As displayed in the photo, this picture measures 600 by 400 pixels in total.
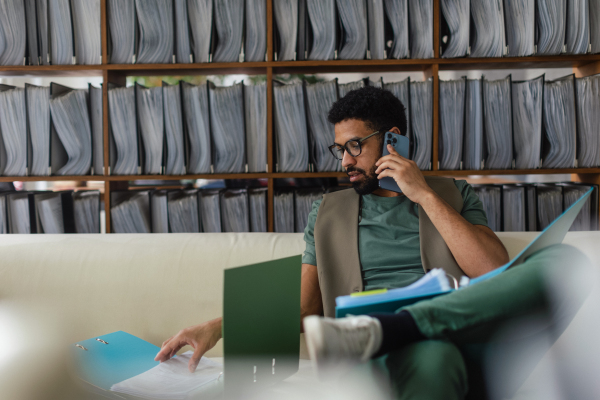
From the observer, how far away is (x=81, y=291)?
1.39 metres

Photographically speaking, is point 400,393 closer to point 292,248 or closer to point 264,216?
point 292,248

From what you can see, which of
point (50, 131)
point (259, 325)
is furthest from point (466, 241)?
point (50, 131)

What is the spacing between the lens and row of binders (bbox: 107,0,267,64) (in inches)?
72.3

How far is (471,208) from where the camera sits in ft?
4.44

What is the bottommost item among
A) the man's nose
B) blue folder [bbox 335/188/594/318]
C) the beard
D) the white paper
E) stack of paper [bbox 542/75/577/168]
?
the white paper

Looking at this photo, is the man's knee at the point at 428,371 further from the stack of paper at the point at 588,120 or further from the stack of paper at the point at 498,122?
the stack of paper at the point at 588,120

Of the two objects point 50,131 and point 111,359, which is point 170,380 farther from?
point 50,131

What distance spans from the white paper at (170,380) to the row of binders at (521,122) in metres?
1.27

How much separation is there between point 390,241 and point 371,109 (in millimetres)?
432

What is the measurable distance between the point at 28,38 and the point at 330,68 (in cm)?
128

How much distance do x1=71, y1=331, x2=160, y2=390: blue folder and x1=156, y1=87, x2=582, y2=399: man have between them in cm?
14

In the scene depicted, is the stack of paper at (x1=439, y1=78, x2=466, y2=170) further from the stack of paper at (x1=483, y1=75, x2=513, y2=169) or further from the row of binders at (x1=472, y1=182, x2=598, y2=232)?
the row of binders at (x1=472, y1=182, x2=598, y2=232)

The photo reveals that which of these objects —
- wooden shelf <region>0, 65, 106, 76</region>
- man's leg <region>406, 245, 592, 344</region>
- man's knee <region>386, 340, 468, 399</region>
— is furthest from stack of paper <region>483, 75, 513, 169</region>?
wooden shelf <region>0, 65, 106, 76</region>

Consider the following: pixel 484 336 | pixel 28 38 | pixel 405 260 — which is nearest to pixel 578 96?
pixel 405 260
